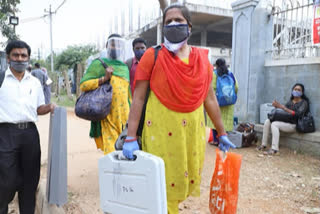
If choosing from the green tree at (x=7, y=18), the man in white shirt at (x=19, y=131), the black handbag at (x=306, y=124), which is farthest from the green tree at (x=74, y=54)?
the man in white shirt at (x=19, y=131)

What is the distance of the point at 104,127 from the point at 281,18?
4.69 meters

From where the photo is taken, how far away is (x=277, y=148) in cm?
482

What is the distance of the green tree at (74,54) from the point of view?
A: 23.7 metres

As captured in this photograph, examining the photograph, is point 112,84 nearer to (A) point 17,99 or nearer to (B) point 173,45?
(A) point 17,99

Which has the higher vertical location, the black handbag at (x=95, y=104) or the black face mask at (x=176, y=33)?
the black face mask at (x=176, y=33)

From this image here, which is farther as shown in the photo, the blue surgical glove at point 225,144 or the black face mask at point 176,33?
the blue surgical glove at point 225,144

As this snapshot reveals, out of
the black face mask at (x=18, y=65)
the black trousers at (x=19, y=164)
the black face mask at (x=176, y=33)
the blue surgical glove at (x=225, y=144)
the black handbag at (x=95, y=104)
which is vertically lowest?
the black trousers at (x=19, y=164)

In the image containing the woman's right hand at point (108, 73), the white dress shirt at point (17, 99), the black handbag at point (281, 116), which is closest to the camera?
the white dress shirt at point (17, 99)

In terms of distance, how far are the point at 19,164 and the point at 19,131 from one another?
0.33 m

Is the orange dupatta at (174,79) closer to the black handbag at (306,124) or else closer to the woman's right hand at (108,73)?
the woman's right hand at (108,73)

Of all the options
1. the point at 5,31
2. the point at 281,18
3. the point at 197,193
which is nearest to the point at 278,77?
the point at 281,18

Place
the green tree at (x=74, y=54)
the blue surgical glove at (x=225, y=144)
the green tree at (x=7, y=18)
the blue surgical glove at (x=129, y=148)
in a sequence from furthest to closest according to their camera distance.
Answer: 1. the green tree at (x=74, y=54)
2. the green tree at (x=7, y=18)
3. the blue surgical glove at (x=225, y=144)
4. the blue surgical glove at (x=129, y=148)

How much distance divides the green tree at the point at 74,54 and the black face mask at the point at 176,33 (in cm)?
2315

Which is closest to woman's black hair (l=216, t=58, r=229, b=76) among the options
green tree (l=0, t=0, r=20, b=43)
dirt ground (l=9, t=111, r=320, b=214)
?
dirt ground (l=9, t=111, r=320, b=214)
